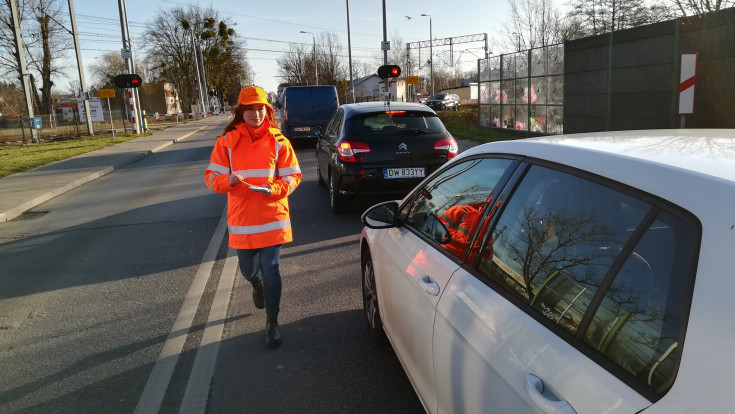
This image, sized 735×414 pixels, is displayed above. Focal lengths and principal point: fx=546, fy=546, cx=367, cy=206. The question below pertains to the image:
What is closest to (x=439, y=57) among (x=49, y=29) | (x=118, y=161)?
(x=49, y=29)

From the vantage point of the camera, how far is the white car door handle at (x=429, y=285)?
2.33 m

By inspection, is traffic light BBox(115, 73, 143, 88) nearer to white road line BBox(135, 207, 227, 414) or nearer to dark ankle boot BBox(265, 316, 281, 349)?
white road line BBox(135, 207, 227, 414)

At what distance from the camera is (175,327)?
4309 millimetres

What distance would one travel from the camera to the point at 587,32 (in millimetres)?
33094

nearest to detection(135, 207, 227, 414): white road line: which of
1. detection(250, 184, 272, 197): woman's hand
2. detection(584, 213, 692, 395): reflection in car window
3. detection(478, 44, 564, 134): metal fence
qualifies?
detection(250, 184, 272, 197): woman's hand

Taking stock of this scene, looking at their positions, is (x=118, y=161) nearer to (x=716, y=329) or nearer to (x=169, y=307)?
(x=169, y=307)

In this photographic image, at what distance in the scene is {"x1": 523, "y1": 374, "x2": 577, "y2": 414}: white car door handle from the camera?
1398mm

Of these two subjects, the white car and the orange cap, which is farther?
the orange cap

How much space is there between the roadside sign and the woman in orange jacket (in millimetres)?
7574

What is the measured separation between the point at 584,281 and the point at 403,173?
607cm

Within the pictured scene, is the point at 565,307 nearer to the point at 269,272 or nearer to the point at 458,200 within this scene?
the point at 458,200

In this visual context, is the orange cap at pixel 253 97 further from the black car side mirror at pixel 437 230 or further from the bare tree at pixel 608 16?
the bare tree at pixel 608 16

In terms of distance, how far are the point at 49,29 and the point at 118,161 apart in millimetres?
31982

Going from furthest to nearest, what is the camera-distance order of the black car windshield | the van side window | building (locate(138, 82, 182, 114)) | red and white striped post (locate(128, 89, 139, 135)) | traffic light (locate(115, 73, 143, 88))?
1. building (locate(138, 82, 182, 114))
2. red and white striped post (locate(128, 89, 139, 135))
3. traffic light (locate(115, 73, 143, 88))
4. the van side window
5. the black car windshield
